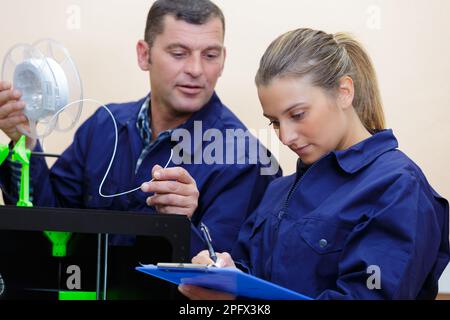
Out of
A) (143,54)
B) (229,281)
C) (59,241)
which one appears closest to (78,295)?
(59,241)

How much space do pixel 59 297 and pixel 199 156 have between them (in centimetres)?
52

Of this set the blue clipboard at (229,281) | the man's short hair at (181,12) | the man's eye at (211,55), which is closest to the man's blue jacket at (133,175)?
the man's eye at (211,55)

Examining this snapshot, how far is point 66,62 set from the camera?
1.95 metres

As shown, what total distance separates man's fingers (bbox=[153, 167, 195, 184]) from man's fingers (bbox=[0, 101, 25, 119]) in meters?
0.42

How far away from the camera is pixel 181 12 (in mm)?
2234

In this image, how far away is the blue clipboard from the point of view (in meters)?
1.23

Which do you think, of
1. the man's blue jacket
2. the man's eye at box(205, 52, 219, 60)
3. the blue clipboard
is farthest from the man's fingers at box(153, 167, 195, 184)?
the man's eye at box(205, 52, 219, 60)

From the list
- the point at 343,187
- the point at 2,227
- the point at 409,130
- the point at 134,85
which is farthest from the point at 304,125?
the point at 134,85

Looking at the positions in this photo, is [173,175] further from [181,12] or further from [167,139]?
[181,12]

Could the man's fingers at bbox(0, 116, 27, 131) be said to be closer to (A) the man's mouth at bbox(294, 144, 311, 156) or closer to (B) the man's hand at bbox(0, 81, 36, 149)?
(B) the man's hand at bbox(0, 81, 36, 149)

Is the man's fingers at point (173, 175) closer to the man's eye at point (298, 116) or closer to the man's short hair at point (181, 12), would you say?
the man's eye at point (298, 116)

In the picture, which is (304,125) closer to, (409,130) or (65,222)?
(65,222)

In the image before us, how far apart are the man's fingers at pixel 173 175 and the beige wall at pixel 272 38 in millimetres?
704

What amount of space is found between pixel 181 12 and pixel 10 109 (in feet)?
1.86
